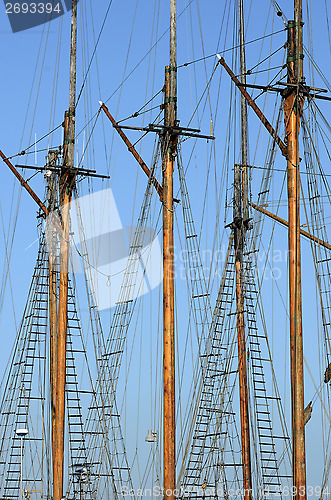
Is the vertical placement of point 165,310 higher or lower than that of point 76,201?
lower

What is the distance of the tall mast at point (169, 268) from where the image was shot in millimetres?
32975

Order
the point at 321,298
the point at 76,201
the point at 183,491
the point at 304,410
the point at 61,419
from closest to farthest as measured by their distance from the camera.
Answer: the point at 304,410, the point at 321,298, the point at 183,491, the point at 61,419, the point at 76,201

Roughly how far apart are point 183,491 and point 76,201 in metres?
13.4

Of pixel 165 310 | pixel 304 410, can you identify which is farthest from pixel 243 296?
pixel 304 410

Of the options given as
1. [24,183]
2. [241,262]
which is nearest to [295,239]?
[241,262]

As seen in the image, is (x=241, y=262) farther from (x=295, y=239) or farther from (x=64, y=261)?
(x=295, y=239)

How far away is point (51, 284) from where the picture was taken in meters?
45.6

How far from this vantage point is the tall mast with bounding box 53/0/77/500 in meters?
40.7

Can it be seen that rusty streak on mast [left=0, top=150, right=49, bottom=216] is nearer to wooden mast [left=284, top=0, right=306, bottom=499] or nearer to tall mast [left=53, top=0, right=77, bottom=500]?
tall mast [left=53, top=0, right=77, bottom=500]

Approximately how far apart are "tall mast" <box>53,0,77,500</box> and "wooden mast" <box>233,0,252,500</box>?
7.18m

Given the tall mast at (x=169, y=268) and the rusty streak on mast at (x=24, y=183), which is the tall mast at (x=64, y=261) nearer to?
the rusty streak on mast at (x=24, y=183)

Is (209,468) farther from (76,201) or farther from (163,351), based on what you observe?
(76,201)

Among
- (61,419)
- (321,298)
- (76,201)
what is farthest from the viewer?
(76,201)

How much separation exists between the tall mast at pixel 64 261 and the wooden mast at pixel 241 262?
718cm
